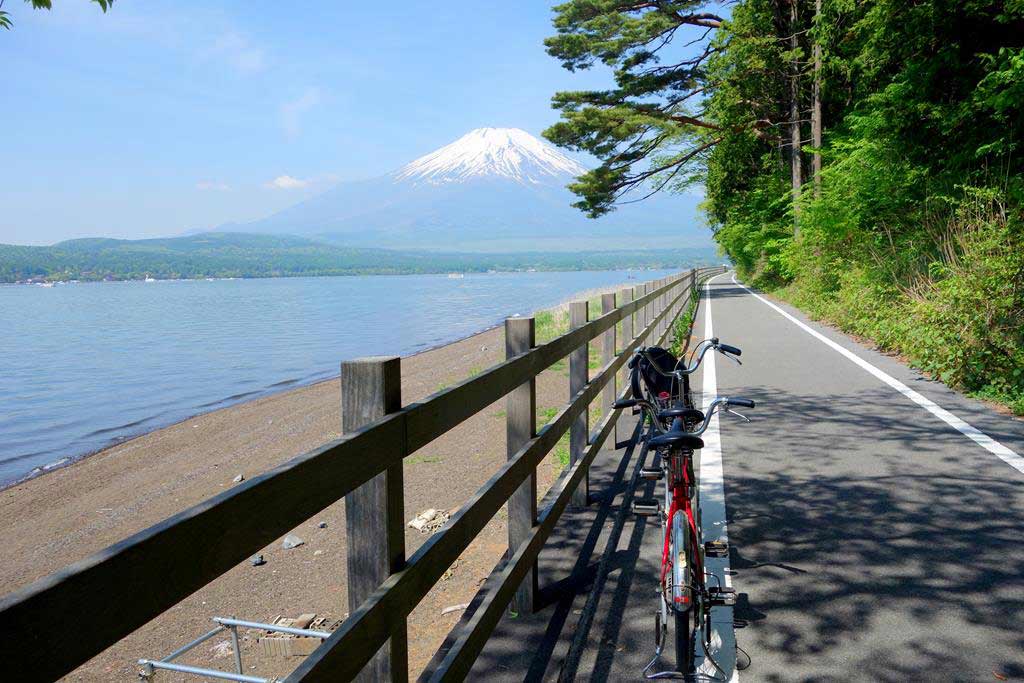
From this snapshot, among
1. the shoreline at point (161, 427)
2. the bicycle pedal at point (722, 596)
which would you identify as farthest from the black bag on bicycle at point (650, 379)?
the shoreline at point (161, 427)

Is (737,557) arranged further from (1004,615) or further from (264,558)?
(264,558)

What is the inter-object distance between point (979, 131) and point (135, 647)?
1460cm

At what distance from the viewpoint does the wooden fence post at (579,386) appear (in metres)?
5.59

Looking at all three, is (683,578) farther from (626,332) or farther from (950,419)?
(950,419)

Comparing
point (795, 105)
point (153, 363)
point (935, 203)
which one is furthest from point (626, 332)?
point (153, 363)

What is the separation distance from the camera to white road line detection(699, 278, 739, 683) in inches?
141

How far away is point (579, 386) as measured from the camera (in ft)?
18.7

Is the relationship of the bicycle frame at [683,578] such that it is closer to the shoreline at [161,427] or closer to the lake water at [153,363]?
the shoreline at [161,427]

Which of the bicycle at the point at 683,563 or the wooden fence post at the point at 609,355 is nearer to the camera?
the bicycle at the point at 683,563

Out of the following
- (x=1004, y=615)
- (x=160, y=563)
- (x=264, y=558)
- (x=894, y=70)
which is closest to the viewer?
(x=160, y=563)

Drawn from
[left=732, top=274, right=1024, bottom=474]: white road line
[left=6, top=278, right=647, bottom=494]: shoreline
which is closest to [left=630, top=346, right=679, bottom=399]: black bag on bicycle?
[left=732, top=274, right=1024, bottom=474]: white road line

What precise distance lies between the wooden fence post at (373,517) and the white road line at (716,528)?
167 cm

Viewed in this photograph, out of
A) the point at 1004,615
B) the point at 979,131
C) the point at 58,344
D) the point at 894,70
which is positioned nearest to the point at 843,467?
the point at 1004,615

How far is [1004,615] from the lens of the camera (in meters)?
3.89
